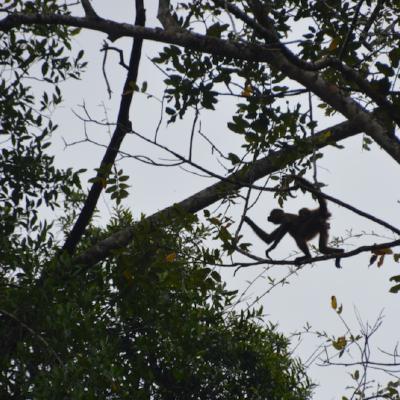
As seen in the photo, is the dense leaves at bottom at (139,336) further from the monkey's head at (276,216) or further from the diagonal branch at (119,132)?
the monkey's head at (276,216)

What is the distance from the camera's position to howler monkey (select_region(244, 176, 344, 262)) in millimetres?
9615

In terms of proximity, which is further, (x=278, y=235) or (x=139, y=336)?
(x=278, y=235)

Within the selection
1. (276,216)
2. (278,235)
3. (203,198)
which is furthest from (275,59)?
(276,216)

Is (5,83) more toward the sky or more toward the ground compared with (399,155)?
more toward the sky

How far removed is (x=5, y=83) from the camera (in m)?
8.66

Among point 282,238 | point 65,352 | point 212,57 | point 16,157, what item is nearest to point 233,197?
point 212,57

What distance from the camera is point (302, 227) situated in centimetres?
993

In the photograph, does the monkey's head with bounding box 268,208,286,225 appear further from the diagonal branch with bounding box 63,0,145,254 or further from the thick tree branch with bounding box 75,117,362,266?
the diagonal branch with bounding box 63,0,145,254

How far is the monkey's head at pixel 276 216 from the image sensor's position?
35.3 feet

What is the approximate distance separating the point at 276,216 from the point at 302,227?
3.09 feet

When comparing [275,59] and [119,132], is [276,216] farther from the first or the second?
[275,59]

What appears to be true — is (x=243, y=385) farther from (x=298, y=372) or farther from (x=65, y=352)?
(x=65, y=352)

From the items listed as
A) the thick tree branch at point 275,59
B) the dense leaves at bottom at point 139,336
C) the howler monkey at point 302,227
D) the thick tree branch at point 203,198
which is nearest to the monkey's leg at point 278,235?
the howler monkey at point 302,227

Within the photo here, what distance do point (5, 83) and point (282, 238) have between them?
4624 millimetres
